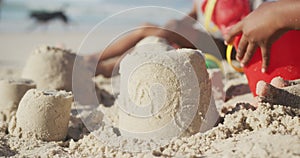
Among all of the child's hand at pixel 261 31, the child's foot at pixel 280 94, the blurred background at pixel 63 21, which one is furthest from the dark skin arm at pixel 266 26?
the blurred background at pixel 63 21

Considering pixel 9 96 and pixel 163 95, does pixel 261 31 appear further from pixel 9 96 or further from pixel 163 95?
pixel 9 96

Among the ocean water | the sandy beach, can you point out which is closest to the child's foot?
the sandy beach

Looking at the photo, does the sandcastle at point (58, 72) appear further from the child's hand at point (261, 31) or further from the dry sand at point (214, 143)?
the child's hand at point (261, 31)

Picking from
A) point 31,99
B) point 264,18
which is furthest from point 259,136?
point 31,99

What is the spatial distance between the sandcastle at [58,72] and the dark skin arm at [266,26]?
101 cm

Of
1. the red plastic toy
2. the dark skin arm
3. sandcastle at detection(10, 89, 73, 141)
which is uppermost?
the dark skin arm

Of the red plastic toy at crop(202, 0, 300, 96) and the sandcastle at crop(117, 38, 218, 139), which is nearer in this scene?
the sandcastle at crop(117, 38, 218, 139)

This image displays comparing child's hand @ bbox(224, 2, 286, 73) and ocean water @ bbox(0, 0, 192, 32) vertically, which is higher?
ocean water @ bbox(0, 0, 192, 32)

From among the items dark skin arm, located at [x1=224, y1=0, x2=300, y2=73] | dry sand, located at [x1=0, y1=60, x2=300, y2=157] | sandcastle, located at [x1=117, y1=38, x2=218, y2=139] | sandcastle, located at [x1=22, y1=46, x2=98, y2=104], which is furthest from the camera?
sandcastle, located at [x1=22, y1=46, x2=98, y2=104]

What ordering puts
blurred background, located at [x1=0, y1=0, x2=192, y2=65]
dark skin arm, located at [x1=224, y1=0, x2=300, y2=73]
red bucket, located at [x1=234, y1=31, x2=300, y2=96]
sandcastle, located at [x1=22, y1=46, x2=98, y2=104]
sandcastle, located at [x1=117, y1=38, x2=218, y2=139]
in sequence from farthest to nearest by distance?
blurred background, located at [x1=0, y1=0, x2=192, y2=65] → sandcastle, located at [x1=22, y1=46, x2=98, y2=104] → red bucket, located at [x1=234, y1=31, x2=300, y2=96] → dark skin arm, located at [x1=224, y1=0, x2=300, y2=73] → sandcastle, located at [x1=117, y1=38, x2=218, y2=139]

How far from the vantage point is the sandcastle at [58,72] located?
8.00ft

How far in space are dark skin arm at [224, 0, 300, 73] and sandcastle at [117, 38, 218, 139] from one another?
303 millimetres

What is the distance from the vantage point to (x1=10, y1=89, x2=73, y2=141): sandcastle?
1784 mm

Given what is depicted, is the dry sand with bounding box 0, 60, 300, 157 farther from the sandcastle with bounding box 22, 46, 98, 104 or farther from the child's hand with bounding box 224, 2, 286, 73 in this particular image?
the sandcastle with bounding box 22, 46, 98, 104
